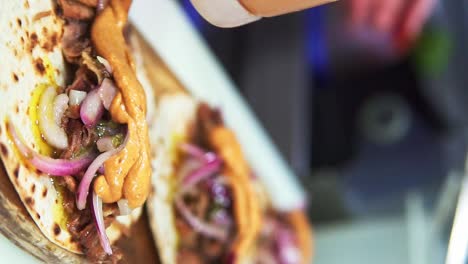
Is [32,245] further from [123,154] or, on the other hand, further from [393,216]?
[393,216]

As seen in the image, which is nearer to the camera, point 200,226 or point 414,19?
point 200,226

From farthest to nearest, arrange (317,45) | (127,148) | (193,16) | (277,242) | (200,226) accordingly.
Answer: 1. (317,45)
2. (193,16)
3. (277,242)
4. (200,226)
5. (127,148)

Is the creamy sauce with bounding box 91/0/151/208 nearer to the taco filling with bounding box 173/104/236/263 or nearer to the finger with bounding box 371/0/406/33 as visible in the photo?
the taco filling with bounding box 173/104/236/263

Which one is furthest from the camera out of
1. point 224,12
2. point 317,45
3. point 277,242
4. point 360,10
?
point 317,45

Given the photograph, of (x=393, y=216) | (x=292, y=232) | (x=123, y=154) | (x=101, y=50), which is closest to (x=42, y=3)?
(x=101, y=50)

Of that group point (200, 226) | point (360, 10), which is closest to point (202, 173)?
point (200, 226)

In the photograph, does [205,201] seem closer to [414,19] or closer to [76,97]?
[76,97]

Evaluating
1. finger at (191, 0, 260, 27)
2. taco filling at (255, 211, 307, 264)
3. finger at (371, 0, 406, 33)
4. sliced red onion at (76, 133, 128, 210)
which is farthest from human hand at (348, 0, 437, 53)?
sliced red onion at (76, 133, 128, 210)
